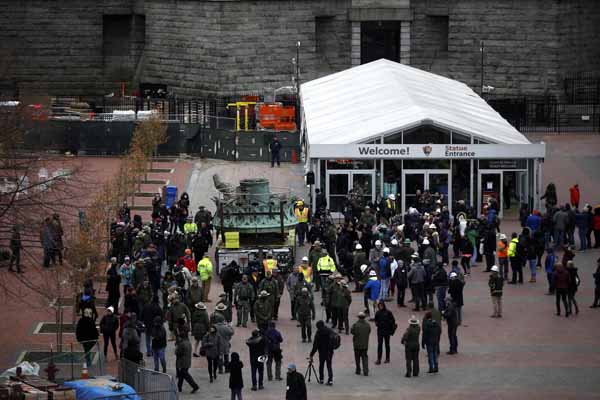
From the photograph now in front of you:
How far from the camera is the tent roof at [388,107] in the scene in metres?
56.0

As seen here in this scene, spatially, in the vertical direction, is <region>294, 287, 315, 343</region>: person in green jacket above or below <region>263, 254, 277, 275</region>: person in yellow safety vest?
below

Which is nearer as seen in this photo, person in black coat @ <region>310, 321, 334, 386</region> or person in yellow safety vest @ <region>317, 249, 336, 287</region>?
person in black coat @ <region>310, 321, 334, 386</region>

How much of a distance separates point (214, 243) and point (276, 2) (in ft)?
108

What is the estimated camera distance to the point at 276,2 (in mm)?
83125

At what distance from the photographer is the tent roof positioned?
55969 millimetres

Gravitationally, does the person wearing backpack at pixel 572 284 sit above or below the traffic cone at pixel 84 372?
above

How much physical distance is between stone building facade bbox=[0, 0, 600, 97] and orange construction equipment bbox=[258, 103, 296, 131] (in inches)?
353

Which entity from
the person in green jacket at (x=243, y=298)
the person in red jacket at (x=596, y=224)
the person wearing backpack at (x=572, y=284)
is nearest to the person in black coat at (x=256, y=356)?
the person in green jacket at (x=243, y=298)

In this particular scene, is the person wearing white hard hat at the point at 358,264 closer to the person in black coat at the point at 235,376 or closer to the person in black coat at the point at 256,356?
the person in black coat at the point at 256,356

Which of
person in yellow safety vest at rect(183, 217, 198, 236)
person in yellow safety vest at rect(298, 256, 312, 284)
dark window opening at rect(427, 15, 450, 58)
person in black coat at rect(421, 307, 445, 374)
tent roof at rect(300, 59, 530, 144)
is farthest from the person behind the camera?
dark window opening at rect(427, 15, 450, 58)

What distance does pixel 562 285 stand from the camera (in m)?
41.9

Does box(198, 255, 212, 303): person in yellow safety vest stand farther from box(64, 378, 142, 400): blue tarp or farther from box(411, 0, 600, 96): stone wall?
box(411, 0, 600, 96): stone wall

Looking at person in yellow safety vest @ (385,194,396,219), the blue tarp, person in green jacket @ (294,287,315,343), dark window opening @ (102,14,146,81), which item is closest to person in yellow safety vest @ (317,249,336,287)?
person in green jacket @ (294,287,315,343)

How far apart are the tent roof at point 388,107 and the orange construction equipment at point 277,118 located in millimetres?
1233
